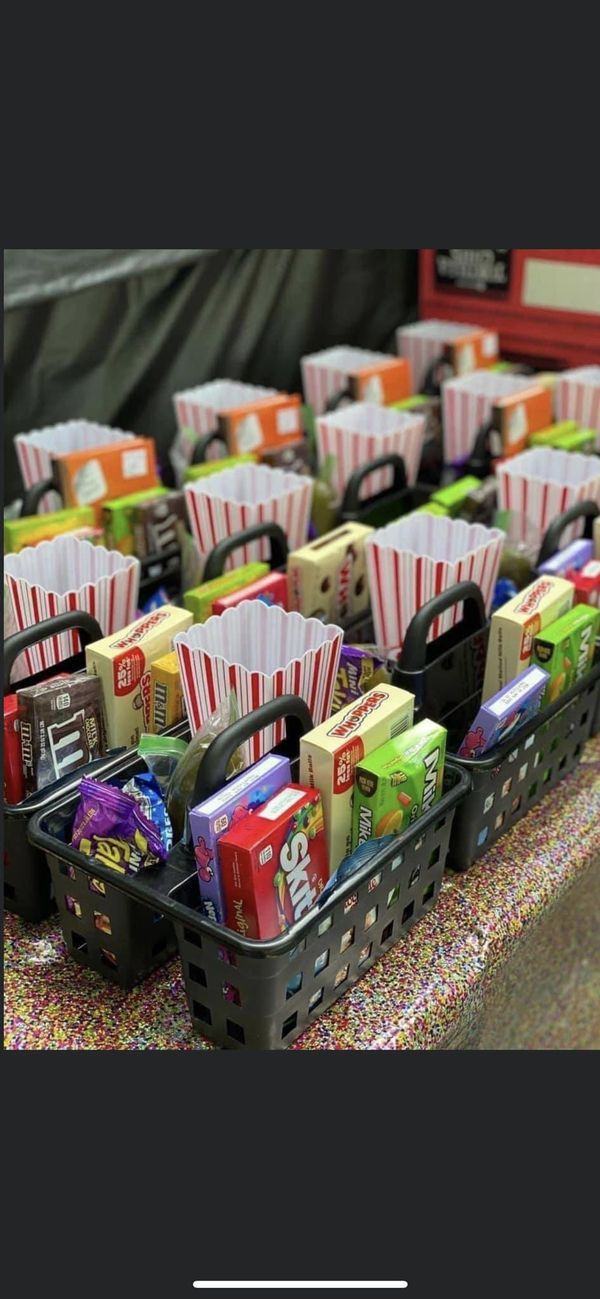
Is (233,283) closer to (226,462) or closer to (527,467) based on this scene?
(226,462)

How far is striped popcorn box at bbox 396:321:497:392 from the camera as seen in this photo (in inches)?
123

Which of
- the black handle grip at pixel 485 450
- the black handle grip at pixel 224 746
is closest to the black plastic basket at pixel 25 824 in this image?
the black handle grip at pixel 224 746

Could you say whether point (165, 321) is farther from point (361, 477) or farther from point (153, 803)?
point (153, 803)

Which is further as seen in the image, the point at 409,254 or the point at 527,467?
the point at 409,254

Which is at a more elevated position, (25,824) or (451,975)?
(25,824)

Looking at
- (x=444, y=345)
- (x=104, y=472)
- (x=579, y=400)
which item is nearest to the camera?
(x=104, y=472)

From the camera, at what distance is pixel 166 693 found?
4.89 feet

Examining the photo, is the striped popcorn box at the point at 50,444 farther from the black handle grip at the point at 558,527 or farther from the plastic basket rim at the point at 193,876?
the plastic basket rim at the point at 193,876

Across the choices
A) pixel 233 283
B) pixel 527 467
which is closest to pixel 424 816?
pixel 527 467

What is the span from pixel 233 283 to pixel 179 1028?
216 centimetres

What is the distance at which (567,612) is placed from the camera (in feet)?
5.56

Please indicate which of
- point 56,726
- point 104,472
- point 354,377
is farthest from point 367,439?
point 56,726

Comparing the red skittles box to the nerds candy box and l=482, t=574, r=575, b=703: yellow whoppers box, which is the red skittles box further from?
l=482, t=574, r=575, b=703: yellow whoppers box

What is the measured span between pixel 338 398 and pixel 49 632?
1.53m
